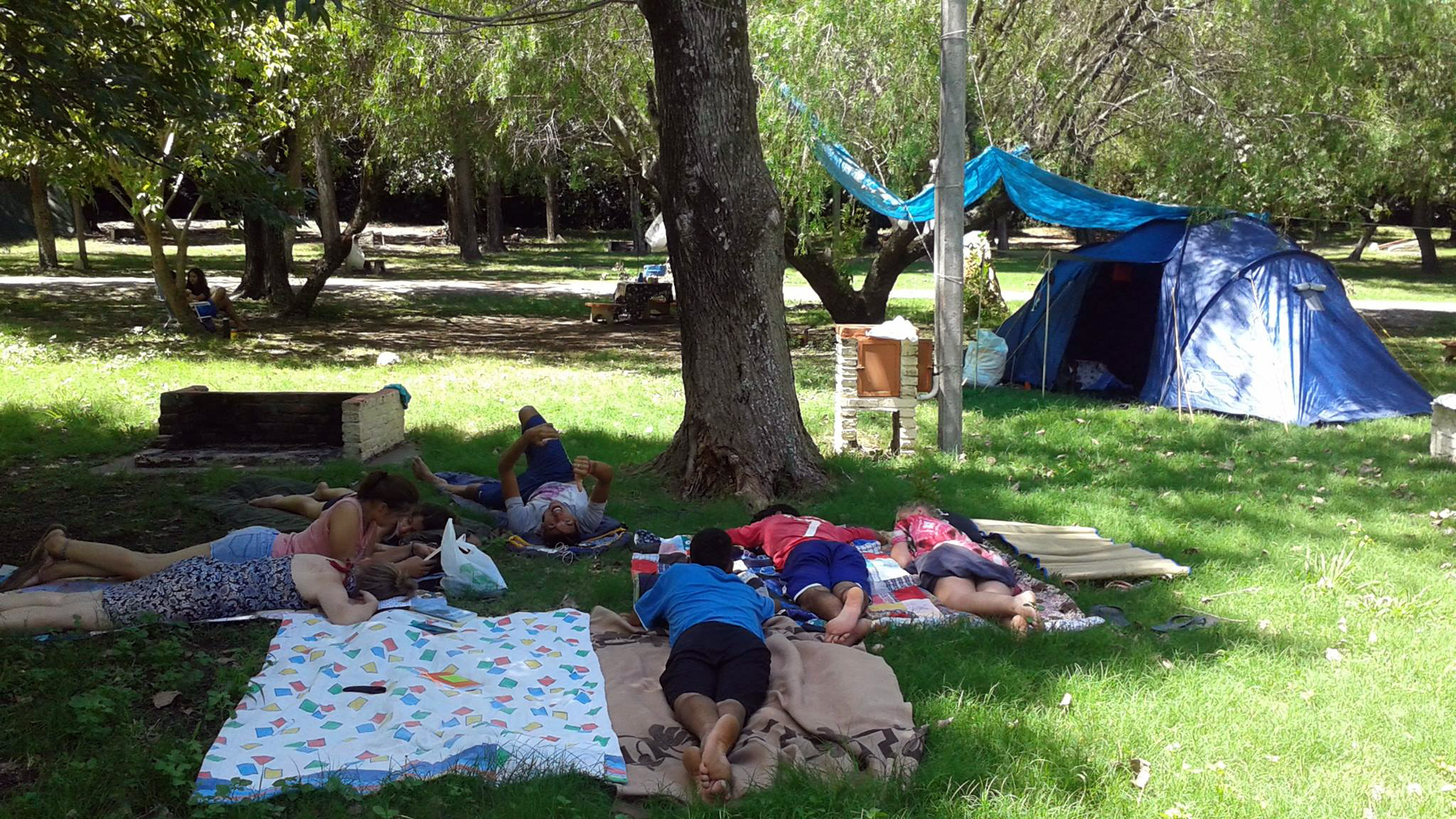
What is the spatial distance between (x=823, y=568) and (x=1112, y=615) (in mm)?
1348

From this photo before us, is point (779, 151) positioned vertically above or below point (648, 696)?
above

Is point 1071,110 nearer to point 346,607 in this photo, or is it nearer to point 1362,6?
point 1362,6

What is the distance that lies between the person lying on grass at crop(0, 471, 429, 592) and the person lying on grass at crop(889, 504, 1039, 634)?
246 centimetres

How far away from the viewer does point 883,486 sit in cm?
737

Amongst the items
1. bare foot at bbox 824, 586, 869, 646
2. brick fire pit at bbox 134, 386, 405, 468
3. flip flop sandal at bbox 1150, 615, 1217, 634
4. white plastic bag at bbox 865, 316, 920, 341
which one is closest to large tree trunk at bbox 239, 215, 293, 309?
brick fire pit at bbox 134, 386, 405, 468

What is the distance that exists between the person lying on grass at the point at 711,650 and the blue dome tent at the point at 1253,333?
6.78 meters

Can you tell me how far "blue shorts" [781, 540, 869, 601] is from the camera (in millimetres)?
5121

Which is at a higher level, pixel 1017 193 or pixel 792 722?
pixel 1017 193

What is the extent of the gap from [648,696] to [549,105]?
1052cm

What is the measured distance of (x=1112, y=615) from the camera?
16.8 feet

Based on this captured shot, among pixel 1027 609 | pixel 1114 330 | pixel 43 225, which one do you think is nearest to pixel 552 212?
pixel 43 225

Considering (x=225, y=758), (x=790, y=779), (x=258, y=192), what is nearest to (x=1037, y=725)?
(x=790, y=779)

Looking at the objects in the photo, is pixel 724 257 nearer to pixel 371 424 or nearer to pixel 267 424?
pixel 371 424

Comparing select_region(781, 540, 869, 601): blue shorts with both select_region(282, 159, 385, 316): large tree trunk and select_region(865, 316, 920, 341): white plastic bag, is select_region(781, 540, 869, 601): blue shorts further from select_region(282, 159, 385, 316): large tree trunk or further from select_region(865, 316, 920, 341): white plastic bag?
select_region(282, 159, 385, 316): large tree trunk
